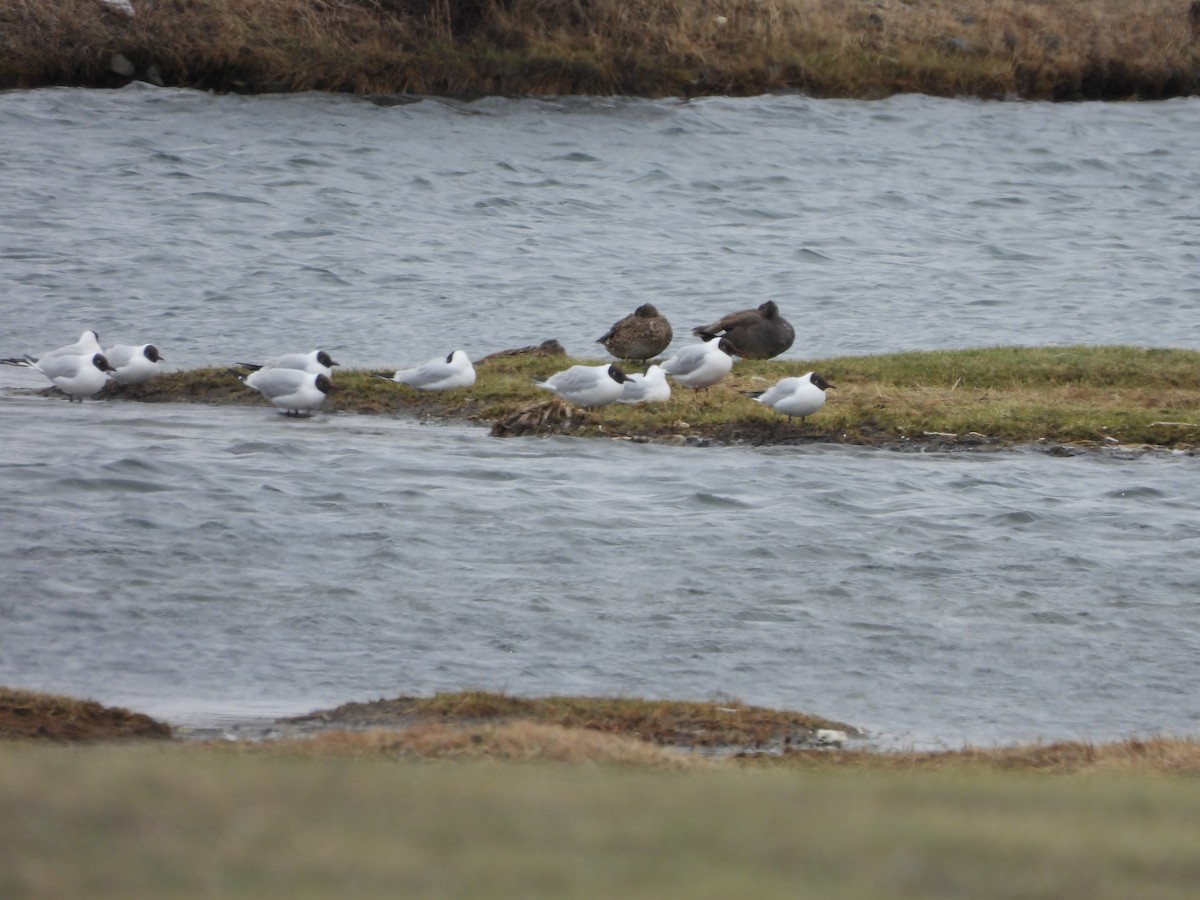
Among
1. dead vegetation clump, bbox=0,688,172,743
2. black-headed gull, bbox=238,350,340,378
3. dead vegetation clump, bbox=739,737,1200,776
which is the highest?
dead vegetation clump, bbox=0,688,172,743

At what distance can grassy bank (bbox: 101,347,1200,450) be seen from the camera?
16.5m

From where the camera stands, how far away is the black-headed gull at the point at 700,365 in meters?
17.5

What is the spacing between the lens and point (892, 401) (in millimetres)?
17422

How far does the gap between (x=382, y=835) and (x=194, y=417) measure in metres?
13.5

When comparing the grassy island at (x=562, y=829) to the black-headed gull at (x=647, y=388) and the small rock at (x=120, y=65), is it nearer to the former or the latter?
the black-headed gull at (x=647, y=388)

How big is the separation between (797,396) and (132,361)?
776cm

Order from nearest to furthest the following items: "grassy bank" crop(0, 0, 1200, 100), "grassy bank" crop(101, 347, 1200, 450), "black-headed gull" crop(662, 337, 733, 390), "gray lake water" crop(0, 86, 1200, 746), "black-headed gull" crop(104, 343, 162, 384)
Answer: "gray lake water" crop(0, 86, 1200, 746), "grassy bank" crop(101, 347, 1200, 450), "black-headed gull" crop(662, 337, 733, 390), "black-headed gull" crop(104, 343, 162, 384), "grassy bank" crop(0, 0, 1200, 100)

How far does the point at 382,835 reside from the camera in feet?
15.7

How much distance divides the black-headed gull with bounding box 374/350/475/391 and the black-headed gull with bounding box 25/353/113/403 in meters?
3.45

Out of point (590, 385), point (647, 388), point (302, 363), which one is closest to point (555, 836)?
point (590, 385)

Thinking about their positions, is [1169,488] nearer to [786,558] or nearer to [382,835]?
[786,558]

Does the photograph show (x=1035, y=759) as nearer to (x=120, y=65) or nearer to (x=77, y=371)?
(x=77, y=371)

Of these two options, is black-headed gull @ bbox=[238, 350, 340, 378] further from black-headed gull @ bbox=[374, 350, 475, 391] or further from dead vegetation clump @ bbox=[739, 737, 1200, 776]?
dead vegetation clump @ bbox=[739, 737, 1200, 776]

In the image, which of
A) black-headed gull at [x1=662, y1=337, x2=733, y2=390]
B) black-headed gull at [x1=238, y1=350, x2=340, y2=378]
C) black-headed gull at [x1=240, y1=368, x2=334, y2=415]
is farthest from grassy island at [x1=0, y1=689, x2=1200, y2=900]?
black-headed gull at [x1=238, y1=350, x2=340, y2=378]
